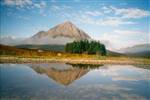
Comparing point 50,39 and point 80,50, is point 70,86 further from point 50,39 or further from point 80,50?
point 50,39

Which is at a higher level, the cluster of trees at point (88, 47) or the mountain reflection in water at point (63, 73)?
the cluster of trees at point (88, 47)

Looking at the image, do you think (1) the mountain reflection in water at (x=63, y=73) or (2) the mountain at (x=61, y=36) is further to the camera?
(2) the mountain at (x=61, y=36)

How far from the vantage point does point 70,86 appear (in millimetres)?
10930

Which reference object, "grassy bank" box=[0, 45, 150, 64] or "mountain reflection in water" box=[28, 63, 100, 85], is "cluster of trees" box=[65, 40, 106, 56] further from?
"mountain reflection in water" box=[28, 63, 100, 85]

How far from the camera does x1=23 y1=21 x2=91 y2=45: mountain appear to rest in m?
166

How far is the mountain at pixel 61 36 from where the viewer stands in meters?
166

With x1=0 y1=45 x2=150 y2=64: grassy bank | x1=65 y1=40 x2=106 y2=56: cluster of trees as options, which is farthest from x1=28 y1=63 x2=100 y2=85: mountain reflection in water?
x1=65 y1=40 x2=106 y2=56: cluster of trees

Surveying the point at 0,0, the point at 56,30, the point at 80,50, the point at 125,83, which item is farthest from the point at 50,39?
the point at 125,83

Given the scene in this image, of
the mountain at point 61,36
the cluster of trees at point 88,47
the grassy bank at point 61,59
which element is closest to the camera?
the grassy bank at point 61,59

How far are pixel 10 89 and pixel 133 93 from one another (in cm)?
495

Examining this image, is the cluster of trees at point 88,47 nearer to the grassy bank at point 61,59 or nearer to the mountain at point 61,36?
the grassy bank at point 61,59

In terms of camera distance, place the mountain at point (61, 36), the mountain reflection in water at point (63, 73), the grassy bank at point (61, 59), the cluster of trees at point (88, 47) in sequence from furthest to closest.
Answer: the mountain at point (61, 36), the cluster of trees at point (88, 47), the grassy bank at point (61, 59), the mountain reflection in water at point (63, 73)

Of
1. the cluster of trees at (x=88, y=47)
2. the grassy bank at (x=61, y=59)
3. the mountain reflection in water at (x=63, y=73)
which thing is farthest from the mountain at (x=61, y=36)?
the mountain reflection in water at (x=63, y=73)

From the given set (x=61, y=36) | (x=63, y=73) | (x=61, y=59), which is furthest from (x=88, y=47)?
(x=61, y=36)
